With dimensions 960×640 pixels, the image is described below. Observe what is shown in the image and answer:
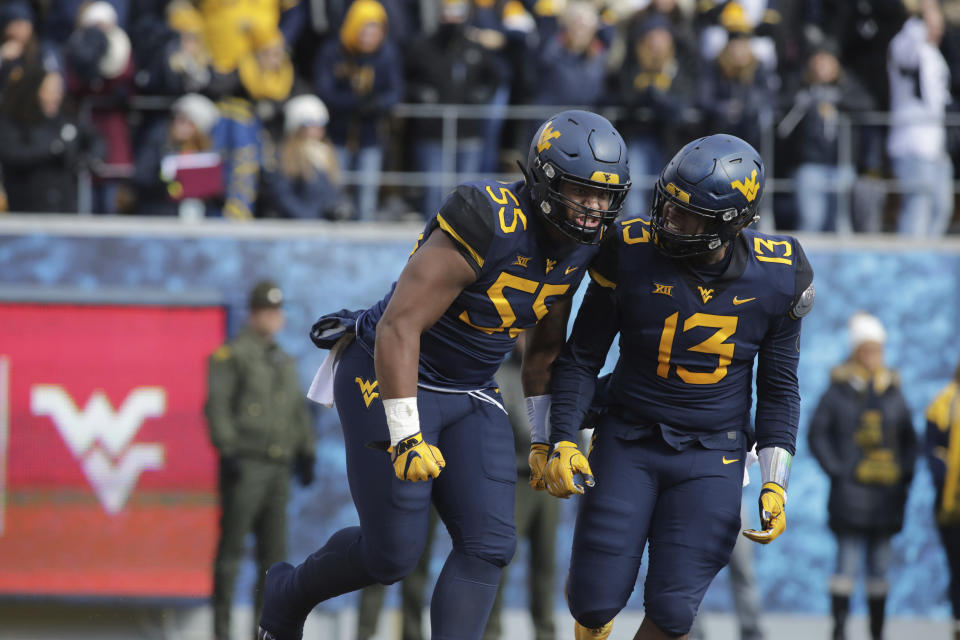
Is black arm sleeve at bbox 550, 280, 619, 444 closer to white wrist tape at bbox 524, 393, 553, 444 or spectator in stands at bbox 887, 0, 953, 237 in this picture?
white wrist tape at bbox 524, 393, 553, 444

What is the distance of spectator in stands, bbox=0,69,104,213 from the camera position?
9.30 meters

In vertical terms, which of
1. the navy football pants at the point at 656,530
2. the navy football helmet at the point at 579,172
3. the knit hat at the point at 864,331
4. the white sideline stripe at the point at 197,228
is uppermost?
the navy football helmet at the point at 579,172

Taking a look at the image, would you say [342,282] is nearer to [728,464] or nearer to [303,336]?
[303,336]

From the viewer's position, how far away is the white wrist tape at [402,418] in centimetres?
467

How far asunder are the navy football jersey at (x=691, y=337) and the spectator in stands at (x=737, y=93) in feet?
15.9

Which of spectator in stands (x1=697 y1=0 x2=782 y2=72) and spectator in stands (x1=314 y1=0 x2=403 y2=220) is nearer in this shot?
spectator in stands (x1=314 y1=0 x2=403 y2=220)

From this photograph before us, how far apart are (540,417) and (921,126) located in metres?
5.89

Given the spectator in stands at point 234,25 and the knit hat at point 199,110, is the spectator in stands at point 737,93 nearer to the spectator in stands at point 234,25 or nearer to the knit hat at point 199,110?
the spectator in stands at point 234,25

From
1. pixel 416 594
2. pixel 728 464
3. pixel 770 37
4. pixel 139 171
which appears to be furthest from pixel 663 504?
pixel 770 37

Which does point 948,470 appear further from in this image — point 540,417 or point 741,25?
point 540,417

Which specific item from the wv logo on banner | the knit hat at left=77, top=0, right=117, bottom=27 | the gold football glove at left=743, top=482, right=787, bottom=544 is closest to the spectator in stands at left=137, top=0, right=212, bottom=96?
the knit hat at left=77, top=0, right=117, bottom=27

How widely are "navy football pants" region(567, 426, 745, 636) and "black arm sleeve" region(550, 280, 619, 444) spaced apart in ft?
0.72

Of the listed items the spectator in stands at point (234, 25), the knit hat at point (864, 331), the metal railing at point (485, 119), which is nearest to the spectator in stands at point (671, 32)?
the metal railing at point (485, 119)

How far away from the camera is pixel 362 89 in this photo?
9844 mm
